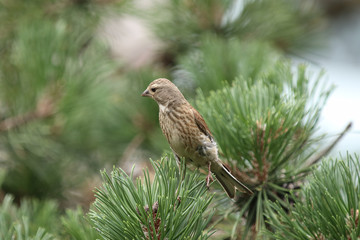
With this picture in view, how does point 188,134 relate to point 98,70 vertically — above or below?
below

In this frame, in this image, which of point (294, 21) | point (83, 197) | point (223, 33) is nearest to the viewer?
point (83, 197)

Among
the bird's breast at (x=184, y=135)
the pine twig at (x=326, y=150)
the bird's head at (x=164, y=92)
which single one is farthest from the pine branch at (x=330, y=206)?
the bird's head at (x=164, y=92)

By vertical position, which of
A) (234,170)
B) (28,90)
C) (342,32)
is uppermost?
(342,32)

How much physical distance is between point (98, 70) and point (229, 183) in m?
1.67

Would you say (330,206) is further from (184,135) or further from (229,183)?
(184,135)

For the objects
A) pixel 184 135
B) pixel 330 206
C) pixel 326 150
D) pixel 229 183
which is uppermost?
pixel 184 135

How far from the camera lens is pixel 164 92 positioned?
3055 mm

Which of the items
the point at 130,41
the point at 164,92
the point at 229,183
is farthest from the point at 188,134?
the point at 130,41

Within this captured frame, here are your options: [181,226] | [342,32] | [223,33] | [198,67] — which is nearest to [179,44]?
[223,33]

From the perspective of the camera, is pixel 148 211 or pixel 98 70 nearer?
pixel 148 211

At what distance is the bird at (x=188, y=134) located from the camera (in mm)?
2443

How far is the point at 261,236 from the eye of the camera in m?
2.27

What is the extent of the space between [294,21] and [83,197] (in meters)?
2.46

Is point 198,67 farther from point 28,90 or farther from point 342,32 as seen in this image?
point 342,32
